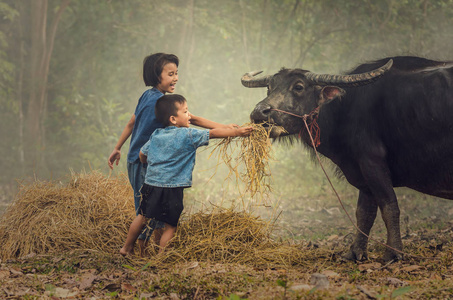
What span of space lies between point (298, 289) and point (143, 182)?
192cm

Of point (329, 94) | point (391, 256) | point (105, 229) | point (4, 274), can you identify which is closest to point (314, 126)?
point (329, 94)

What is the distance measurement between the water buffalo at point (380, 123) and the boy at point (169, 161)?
76 centimetres

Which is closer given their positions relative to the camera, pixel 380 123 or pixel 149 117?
pixel 149 117

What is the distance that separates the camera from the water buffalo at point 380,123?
4371 mm

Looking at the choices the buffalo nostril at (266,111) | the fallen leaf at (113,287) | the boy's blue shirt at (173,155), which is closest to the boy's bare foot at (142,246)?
the boy's blue shirt at (173,155)

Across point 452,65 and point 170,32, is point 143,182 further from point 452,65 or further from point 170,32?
point 170,32

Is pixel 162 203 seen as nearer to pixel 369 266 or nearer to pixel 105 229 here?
pixel 105 229

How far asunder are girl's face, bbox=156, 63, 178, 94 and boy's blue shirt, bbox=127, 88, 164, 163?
63 mm

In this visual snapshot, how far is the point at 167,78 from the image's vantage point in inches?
171

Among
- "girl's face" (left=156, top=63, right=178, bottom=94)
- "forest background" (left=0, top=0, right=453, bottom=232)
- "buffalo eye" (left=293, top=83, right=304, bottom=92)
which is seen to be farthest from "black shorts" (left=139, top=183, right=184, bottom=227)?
"forest background" (left=0, top=0, right=453, bottom=232)

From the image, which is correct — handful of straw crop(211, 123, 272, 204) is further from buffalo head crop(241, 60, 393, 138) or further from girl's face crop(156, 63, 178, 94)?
girl's face crop(156, 63, 178, 94)

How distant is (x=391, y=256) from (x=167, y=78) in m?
2.51

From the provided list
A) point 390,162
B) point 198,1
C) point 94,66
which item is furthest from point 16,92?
point 390,162

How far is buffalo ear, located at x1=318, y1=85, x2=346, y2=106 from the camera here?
15.2 feet
